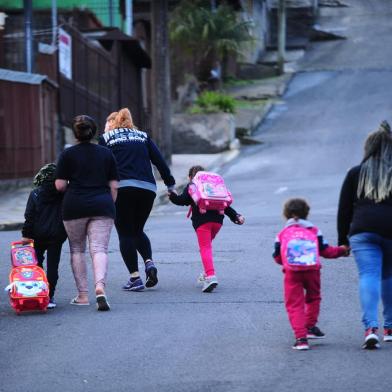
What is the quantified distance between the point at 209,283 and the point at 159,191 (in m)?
13.5

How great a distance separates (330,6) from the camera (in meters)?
58.3

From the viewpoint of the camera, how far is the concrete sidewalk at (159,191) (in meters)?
18.0

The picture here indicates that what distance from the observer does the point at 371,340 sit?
713 centimetres

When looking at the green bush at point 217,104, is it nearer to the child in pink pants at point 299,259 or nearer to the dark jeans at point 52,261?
the dark jeans at point 52,261

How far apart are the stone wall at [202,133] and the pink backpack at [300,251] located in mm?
25296

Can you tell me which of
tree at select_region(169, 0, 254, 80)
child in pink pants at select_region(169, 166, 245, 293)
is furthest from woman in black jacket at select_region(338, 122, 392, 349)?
tree at select_region(169, 0, 254, 80)

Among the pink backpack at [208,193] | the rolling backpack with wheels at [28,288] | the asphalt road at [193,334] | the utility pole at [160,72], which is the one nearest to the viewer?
the asphalt road at [193,334]

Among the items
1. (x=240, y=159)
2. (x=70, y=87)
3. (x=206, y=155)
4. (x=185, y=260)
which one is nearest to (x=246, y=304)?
(x=185, y=260)

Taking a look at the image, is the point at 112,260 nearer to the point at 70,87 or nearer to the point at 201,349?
the point at 201,349

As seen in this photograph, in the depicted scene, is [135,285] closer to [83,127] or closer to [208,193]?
[208,193]

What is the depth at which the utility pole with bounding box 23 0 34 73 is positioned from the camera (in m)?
22.6

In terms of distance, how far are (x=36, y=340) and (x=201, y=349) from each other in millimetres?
1333

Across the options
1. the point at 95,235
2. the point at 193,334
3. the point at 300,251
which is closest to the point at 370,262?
the point at 300,251

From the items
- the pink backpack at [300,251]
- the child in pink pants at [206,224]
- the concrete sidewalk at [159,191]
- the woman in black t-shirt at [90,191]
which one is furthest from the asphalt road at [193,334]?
the concrete sidewalk at [159,191]
